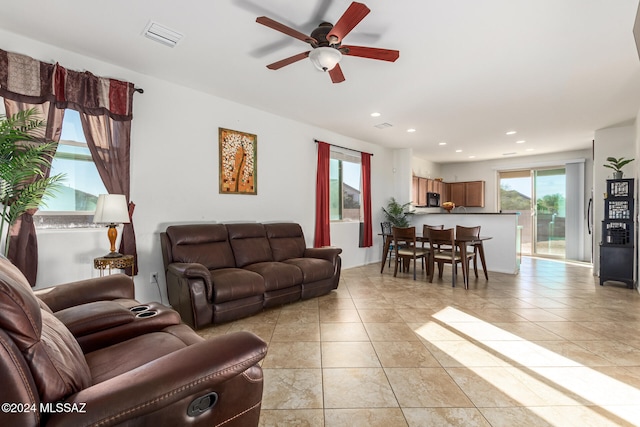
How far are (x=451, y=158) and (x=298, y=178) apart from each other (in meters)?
5.23

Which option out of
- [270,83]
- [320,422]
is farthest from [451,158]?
[320,422]

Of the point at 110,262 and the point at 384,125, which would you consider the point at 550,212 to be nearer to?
the point at 384,125

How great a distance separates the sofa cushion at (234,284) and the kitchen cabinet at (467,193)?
7314mm

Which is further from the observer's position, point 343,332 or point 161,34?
point 343,332

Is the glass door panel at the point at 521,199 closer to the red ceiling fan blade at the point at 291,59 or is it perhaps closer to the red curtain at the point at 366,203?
the red curtain at the point at 366,203

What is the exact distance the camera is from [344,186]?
5.84m

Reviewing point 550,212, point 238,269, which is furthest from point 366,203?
point 550,212

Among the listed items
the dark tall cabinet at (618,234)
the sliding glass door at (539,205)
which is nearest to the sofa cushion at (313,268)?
the dark tall cabinet at (618,234)

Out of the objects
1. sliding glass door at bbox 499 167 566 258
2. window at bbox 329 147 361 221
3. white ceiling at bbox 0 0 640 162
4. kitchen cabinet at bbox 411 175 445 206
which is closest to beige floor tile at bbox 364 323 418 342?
white ceiling at bbox 0 0 640 162

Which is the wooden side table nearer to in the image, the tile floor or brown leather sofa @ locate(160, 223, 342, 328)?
brown leather sofa @ locate(160, 223, 342, 328)

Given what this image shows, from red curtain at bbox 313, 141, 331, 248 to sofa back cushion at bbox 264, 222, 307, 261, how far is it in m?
0.77

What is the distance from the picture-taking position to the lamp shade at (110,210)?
2.56m

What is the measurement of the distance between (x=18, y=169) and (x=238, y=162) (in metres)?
2.23

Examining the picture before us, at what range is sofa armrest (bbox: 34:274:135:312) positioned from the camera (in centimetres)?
170
